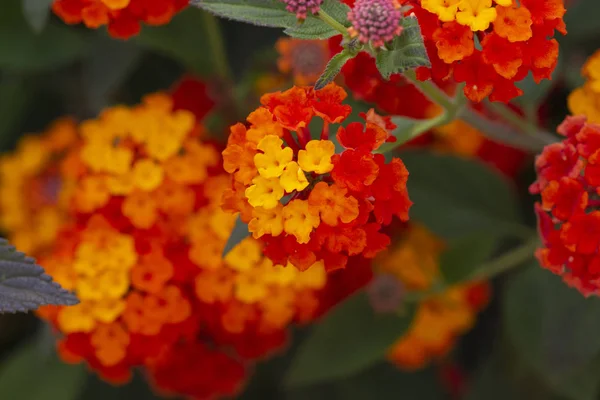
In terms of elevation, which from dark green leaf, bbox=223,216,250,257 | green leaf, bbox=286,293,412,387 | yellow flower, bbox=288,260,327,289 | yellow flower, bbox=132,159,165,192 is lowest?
green leaf, bbox=286,293,412,387

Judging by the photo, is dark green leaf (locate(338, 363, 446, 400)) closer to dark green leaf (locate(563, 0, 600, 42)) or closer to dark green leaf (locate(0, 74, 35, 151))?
dark green leaf (locate(563, 0, 600, 42))

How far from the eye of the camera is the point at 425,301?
Answer: 138cm

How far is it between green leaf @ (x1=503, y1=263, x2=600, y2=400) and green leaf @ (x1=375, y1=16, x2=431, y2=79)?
597 mm

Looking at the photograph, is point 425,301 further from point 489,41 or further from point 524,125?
point 489,41

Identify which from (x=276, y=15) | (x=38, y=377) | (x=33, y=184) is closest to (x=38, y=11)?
(x=276, y=15)

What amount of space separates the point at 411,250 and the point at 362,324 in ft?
0.52

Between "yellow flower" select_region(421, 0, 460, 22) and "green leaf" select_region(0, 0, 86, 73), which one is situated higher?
"yellow flower" select_region(421, 0, 460, 22)

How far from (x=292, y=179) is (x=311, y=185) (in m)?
0.04

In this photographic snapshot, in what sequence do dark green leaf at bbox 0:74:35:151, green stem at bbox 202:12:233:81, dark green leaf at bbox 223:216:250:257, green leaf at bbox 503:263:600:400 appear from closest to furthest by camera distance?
dark green leaf at bbox 223:216:250:257, green leaf at bbox 503:263:600:400, green stem at bbox 202:12:233:81, dark green leaf at bbox 0:74:35:151

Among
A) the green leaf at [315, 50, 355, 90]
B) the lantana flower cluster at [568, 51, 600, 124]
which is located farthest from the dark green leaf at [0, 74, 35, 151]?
the lantana flower cluster at [568, 51, 600, 124]

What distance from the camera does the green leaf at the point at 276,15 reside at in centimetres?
83

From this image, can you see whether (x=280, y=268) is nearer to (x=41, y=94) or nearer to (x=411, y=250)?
(x=411, y=250)

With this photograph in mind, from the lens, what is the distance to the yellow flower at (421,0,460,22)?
806mm

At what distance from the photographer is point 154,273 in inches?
42.1
